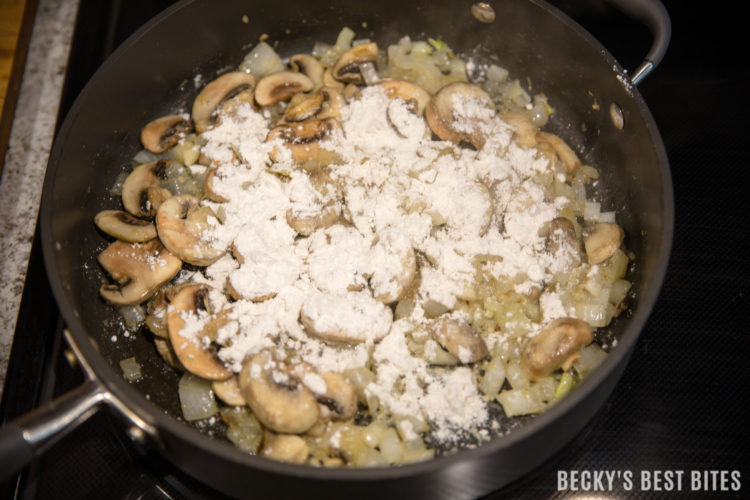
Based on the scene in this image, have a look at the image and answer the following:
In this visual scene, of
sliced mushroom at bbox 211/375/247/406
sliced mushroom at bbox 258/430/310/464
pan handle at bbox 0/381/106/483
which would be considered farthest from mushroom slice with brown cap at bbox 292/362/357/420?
pan handle at bbox 0/381/106/483

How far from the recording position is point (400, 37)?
2662 mm

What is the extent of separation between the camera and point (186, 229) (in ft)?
6.81

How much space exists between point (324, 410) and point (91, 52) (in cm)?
184

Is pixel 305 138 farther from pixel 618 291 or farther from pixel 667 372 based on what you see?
pixel 667 372

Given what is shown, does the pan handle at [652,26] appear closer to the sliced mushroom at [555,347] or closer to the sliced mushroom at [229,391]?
the sliced mushroom at [555,347]

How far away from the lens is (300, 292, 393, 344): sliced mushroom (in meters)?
1.89

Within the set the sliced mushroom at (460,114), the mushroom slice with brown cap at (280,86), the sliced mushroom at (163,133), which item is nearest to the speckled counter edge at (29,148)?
the sliced mushroom at (163,133)

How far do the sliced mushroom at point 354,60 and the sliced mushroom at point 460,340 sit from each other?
112 centimetres

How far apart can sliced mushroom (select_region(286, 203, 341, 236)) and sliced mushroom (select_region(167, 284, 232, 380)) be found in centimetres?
42

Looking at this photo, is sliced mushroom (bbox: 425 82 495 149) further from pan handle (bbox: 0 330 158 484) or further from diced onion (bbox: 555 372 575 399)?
pan handle (bbox: 0 330 158 484)

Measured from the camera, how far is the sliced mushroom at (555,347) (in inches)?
73.3

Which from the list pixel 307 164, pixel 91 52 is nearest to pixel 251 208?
pixel 307 164

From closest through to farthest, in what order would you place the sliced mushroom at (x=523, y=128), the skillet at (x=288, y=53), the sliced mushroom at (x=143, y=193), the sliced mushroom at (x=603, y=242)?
the skillet at (x=288, y=53), the sliced mushroom at (x=603, y=242), the sliced mushroom at (x=143, y=193), the sliced mushroom at (x=523, y=128)

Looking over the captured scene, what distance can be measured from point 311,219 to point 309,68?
0.75 metres
